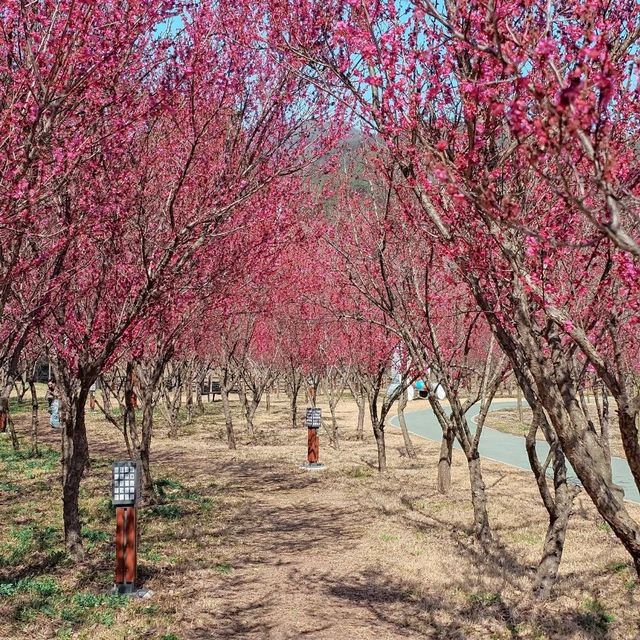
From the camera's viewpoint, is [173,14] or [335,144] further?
[335,144]

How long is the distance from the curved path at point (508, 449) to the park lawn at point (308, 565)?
1.97 metres

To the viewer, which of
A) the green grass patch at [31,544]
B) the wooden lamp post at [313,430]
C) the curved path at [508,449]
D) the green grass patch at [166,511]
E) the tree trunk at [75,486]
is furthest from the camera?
the wooden lamp post at [313,430]

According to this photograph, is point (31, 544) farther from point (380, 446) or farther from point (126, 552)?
point (380, 446)

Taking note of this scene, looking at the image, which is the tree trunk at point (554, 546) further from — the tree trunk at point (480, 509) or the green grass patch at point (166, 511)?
the green grass patch at point (166, 511)

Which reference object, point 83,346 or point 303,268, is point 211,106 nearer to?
point 83,346

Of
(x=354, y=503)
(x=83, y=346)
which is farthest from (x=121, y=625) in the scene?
(x=354, y=503)

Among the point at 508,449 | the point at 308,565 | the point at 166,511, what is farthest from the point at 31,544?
the point at 508,449

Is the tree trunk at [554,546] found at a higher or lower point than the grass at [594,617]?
higher

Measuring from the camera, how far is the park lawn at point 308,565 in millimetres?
6234

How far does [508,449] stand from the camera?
2056 cm

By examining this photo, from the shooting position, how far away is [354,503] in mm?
12242

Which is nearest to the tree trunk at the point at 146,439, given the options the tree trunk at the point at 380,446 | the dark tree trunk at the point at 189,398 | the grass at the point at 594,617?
the tree trunk at the point at 380,446

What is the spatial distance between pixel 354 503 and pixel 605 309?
757 cm

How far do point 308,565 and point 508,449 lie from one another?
1368cm
